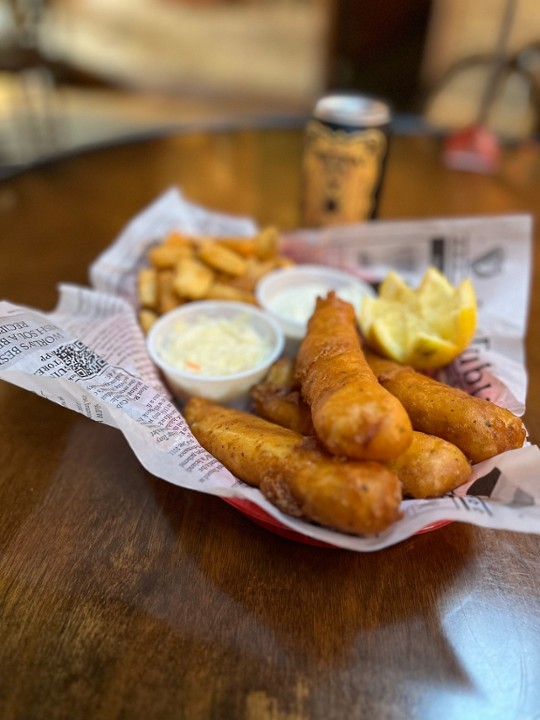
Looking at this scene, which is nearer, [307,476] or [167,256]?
[307,476]

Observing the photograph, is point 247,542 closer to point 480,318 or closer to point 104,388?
point 104,388

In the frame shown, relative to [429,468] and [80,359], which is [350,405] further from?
[80,359]

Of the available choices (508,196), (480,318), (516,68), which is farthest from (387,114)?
(516,68)

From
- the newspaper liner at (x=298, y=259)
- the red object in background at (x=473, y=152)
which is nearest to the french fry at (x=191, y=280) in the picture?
the newspaper liner at (x=298, y=259)

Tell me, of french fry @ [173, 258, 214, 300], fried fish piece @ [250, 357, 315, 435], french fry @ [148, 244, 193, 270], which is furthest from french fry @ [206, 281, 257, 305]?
fried fish piece @ [250, 357, 315, 435]

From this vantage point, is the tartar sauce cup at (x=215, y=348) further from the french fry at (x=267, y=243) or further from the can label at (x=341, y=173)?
the can label at (x=341, y=173)

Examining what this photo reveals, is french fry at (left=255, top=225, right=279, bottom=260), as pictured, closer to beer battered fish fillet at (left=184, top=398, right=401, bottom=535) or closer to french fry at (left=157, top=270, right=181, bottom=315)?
french fry at (left=157, top=270, right=181, bottom=315)

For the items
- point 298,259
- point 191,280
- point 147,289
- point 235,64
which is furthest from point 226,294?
point 235,64
